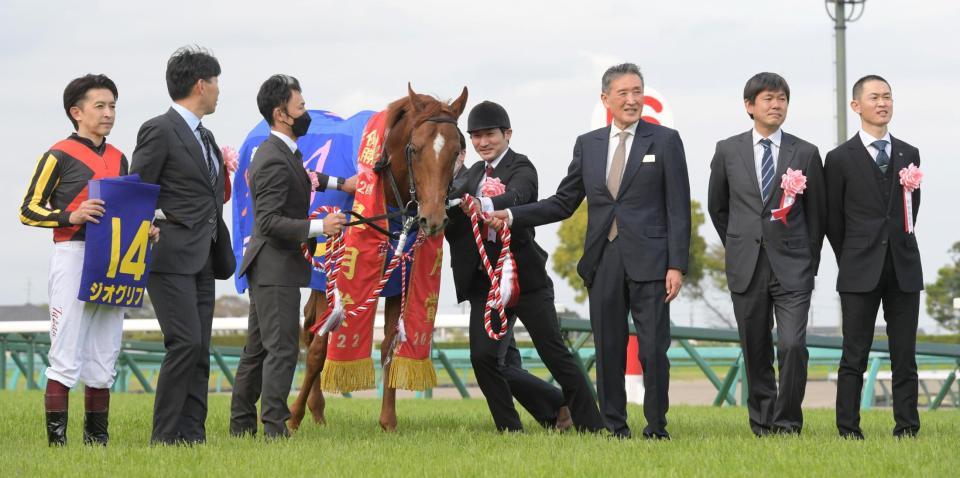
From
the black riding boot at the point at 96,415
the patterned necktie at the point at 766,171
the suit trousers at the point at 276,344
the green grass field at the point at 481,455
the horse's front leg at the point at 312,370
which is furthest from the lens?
the horse's front leg at the point at 312,370

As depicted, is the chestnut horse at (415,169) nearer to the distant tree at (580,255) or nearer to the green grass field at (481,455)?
the green grass field at (481,455)

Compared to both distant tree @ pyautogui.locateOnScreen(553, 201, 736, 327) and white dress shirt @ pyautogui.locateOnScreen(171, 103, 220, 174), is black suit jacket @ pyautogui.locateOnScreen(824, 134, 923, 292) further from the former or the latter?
distant tree @ pyautogui.locateOnScreen(553, 201, 736, 327)

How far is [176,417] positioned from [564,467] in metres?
2.38

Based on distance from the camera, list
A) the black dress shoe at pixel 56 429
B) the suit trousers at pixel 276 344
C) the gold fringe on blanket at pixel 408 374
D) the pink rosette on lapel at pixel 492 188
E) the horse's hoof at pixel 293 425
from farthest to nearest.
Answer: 1. the horse's hoof at pixel 293 425
2. the gold fringe on blanket at pixel 408 374
3. the pink rosette on lapel at pixel 492 188
4. the suit trousers at pixel 276 344
5. the black dress shoe at pixel 56 429

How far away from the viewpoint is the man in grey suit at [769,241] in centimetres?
734

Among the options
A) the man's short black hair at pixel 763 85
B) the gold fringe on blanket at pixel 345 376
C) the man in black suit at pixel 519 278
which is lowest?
the gold fringe on blanket at pixel 345 376

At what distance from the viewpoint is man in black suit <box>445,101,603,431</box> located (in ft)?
25.8

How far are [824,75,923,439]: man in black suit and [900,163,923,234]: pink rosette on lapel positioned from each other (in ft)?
0.05

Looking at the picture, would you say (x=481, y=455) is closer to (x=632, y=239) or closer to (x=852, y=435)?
(x=632, y=239)

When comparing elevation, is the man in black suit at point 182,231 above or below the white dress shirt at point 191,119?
below

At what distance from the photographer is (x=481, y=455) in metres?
6.26

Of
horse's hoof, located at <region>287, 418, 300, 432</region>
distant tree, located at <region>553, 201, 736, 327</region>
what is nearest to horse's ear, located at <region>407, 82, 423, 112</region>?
horse's hoof, located at <region>287, 418, 300, 432</region>

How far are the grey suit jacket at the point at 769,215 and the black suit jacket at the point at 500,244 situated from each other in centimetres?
118

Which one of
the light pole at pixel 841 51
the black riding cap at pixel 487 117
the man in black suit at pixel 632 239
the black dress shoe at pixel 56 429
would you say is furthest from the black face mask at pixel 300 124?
the light pole at pixel 841 51
